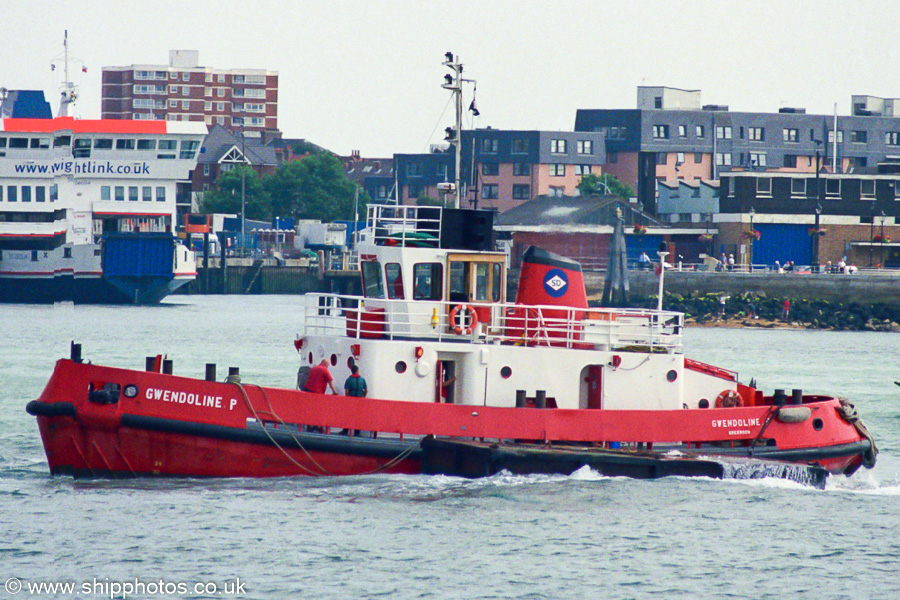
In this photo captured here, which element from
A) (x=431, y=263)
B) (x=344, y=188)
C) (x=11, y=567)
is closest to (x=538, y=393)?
(x=431, y=263)

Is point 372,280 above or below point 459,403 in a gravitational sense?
above

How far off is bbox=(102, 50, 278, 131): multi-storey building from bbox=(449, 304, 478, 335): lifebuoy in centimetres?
12932

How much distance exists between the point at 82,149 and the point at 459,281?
5734 cm

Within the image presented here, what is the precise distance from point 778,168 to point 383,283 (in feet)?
274

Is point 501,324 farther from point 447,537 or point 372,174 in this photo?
point 372,174

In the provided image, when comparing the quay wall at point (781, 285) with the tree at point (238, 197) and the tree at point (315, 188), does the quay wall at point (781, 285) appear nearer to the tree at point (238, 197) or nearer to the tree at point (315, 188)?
the tree at point (315, 188)

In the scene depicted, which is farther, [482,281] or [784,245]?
[784,245]

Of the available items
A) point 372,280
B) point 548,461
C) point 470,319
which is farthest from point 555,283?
point 548,461

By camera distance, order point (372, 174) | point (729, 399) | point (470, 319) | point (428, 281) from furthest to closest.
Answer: point (372, 174) → point (729, 399) → point (428, 281) → point (470, 319)

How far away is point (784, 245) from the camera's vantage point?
226 ft

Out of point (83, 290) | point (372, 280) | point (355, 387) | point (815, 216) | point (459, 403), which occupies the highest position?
point (815, 216)

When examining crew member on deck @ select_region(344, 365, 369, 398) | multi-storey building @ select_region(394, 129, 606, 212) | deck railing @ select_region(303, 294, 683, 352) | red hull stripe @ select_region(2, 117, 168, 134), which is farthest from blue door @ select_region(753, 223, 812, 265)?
crew member on deck @ select_region(344, 365, 369, 398)

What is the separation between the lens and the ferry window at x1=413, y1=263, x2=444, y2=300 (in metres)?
18.6

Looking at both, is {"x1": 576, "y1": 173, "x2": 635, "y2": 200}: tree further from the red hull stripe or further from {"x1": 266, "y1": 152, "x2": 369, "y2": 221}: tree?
the red hull stripe
